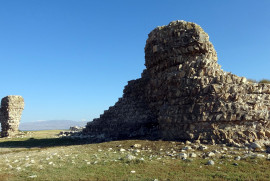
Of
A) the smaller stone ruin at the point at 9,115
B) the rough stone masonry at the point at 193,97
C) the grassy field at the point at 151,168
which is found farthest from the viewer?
the smaller stone ruin at the point at 9,115

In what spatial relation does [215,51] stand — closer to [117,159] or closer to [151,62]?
[151,62]

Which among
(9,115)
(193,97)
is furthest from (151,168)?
(9,115)

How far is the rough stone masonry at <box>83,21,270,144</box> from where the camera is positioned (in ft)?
42.2

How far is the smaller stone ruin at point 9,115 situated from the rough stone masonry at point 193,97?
2187 centimetres

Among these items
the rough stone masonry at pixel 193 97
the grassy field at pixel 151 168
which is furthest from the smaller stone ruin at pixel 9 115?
the grassy field at pixel 151 168

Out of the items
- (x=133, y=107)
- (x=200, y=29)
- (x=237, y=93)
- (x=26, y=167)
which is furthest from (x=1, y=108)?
(x=237, y=93)

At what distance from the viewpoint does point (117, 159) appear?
33.1ft

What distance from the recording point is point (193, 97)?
14438 mm

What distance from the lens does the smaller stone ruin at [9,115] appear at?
34000mm

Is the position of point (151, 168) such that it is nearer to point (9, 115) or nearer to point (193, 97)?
point (193, 97)

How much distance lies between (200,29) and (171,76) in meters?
4.73

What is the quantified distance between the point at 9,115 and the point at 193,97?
102ft

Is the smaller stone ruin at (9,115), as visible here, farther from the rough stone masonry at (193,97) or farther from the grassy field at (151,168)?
the grassy field at (151,168)

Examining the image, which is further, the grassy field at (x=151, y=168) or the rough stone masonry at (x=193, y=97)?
the rough stone masonry at (x=193, y=97)
